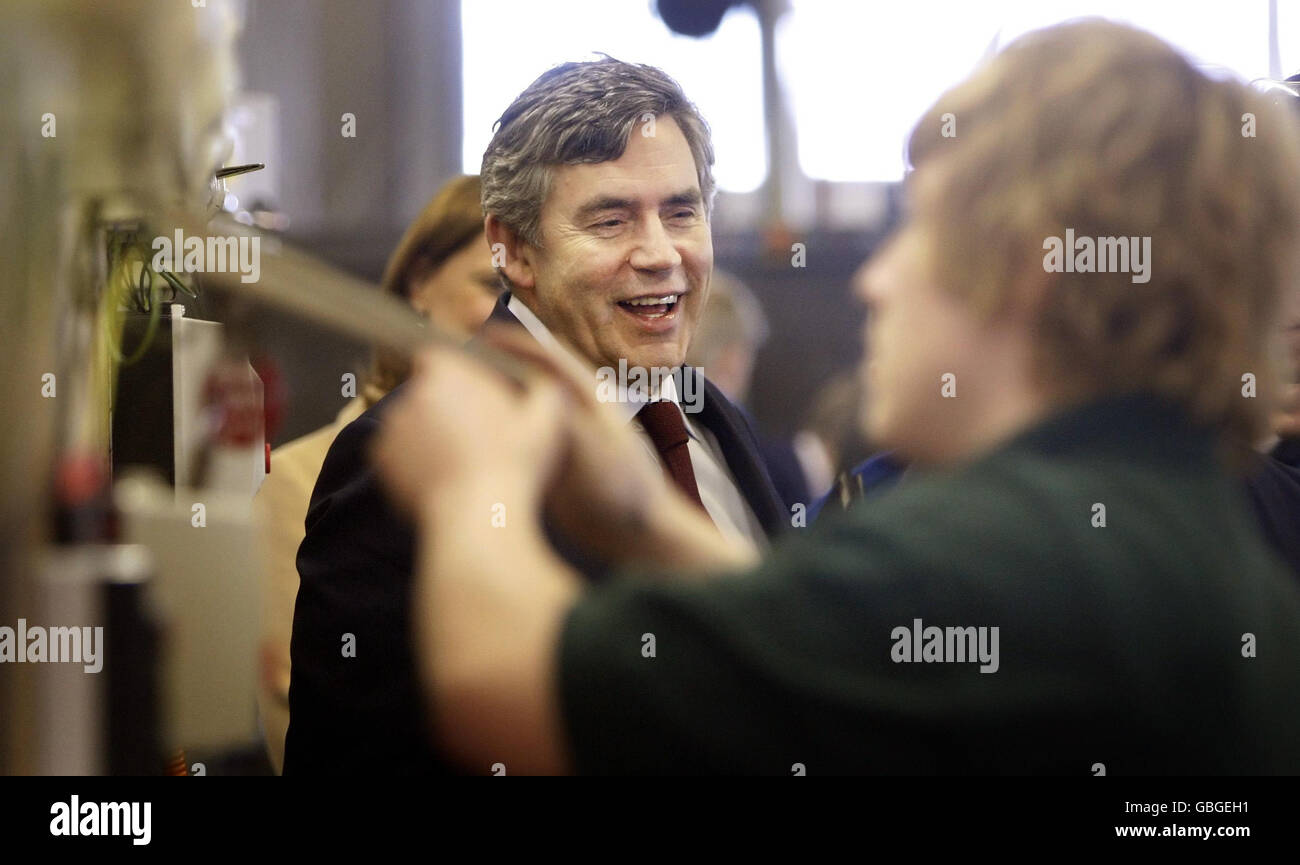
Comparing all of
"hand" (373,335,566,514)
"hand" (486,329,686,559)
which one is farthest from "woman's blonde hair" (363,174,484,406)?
"hand" (373,335,566,514)

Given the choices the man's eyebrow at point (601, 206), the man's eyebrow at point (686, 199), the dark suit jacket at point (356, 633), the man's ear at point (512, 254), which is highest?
the man's eyebrow at point (686, 199)

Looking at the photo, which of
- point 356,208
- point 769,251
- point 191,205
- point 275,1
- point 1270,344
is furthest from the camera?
point 356,208

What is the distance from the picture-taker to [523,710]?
2.33ft

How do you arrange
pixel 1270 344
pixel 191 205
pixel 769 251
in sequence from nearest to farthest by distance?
pixel 1270 344 → pixel 191 205 → pixel 769 251

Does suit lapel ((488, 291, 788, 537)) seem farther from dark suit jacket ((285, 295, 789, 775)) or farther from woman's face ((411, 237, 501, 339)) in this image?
woman's face ((411, 237, 501, 339))

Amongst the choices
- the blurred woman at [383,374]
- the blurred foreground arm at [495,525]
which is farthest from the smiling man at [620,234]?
the blurred foreground arm at [495,525]

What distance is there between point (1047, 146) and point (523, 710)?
494mm

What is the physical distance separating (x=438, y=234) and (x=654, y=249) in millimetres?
573

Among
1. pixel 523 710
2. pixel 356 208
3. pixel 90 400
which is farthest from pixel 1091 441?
pixel 356 208

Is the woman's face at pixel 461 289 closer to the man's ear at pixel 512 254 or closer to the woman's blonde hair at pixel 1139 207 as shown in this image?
the man's ear at pixel 512 254

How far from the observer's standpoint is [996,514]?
721 millimetres

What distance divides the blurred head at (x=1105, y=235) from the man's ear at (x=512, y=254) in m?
0.64

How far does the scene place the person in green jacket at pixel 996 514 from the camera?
0.70 m
